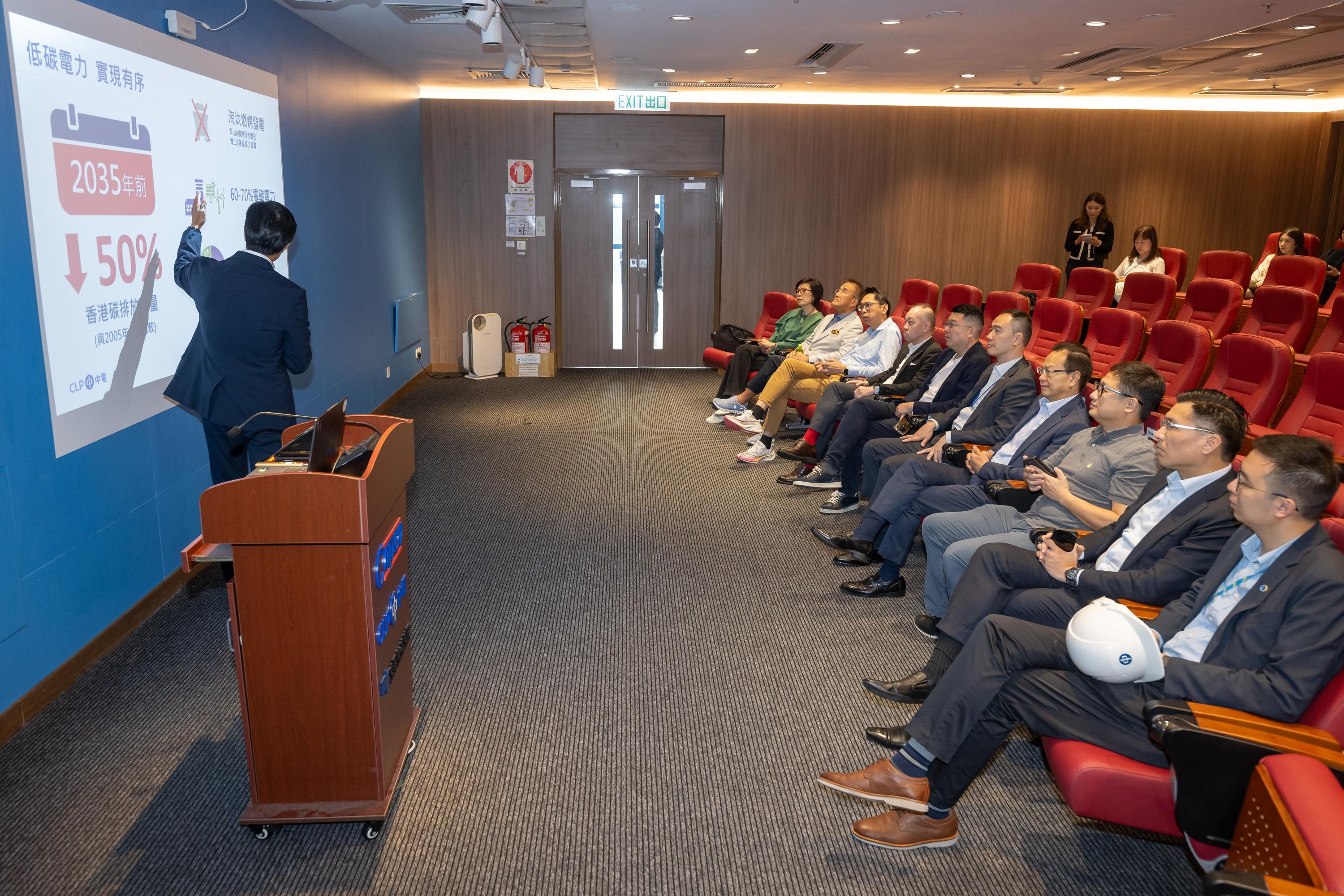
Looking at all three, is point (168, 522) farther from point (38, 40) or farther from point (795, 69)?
point (795, 69)

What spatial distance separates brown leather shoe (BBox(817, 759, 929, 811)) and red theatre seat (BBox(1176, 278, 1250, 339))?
5.53 metres

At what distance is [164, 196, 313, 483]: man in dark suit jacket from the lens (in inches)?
139

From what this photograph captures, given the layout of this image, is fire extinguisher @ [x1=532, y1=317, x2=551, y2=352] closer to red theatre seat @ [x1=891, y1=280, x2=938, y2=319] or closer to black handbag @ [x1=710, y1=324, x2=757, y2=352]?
black handbag @ [x1=710, y1=324, x2=757, y2=352]

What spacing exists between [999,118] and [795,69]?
332cm

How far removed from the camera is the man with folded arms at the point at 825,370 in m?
6.71

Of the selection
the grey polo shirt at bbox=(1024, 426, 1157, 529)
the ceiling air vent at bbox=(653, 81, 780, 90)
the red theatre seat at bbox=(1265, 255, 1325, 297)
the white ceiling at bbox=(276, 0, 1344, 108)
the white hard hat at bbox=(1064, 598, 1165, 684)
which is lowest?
the white hard hat at bbox=(1064, 598, 1165, 684)

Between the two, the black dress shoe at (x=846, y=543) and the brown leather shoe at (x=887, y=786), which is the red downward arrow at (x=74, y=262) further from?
the black dress shoe at (x=846, y=543)

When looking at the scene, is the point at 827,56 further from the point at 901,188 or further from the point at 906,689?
the point at 906,689

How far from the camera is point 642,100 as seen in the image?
398 inches

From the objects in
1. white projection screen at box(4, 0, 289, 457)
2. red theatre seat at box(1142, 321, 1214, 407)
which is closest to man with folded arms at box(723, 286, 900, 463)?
red theatre seat at box(1142, 321, 1214, 407)

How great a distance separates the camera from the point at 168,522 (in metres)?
4.36

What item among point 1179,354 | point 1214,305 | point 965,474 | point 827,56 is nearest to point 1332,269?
point 1214,305

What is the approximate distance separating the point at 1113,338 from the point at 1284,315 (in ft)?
4.30

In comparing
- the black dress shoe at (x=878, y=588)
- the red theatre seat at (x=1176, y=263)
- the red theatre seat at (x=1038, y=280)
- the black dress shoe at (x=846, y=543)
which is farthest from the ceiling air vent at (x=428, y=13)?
the red theatre seat at (x=1176, y=263)
